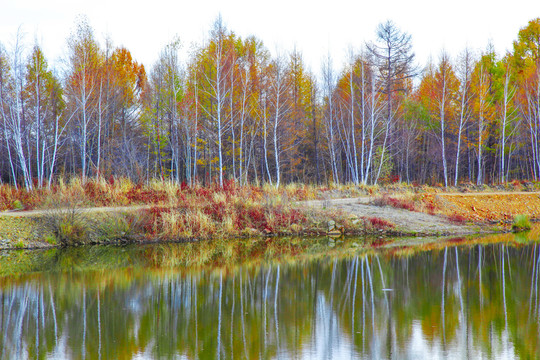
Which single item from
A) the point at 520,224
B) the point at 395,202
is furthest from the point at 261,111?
the point at 520,224

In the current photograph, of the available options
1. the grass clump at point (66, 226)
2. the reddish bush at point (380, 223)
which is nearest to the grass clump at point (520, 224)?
the reddish bush at point (380, 223)

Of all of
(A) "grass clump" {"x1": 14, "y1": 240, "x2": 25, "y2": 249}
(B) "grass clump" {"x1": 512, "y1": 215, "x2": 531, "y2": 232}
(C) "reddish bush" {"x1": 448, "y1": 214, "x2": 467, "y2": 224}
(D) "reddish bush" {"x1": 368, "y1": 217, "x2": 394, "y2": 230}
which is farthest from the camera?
(C) "reddish bush" {"x1": 448, "y1": 214, "x2": 467, "y2": 224}

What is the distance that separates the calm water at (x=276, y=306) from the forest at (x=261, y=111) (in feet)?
47.6

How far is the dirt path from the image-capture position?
1966cm

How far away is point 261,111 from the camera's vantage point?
31.4 metres

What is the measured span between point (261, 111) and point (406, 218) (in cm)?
1423

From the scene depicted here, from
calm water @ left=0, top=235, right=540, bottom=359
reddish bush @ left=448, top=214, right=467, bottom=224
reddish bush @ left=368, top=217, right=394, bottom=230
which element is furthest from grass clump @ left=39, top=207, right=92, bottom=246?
reddish bush @ left=448, top=214, right=467, bottom=224

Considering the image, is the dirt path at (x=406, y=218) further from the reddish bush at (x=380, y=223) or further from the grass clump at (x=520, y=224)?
the grass clump at (x=520, y=224)

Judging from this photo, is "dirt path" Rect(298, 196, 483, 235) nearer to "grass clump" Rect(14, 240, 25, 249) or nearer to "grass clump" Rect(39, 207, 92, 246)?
"grass clump" Rect(39, 207, 92, 246)

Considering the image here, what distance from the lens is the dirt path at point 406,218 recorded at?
64.5 feet

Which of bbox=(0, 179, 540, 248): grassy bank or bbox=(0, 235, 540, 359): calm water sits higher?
bbox=(0, 179, 540, 248): grassy bank

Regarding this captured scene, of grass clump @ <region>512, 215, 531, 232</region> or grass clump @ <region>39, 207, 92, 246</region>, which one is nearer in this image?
grass clump @ <region>39, 207, 92, 246</region>

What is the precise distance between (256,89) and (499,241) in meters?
19.0

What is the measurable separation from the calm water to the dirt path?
4.37 metres
